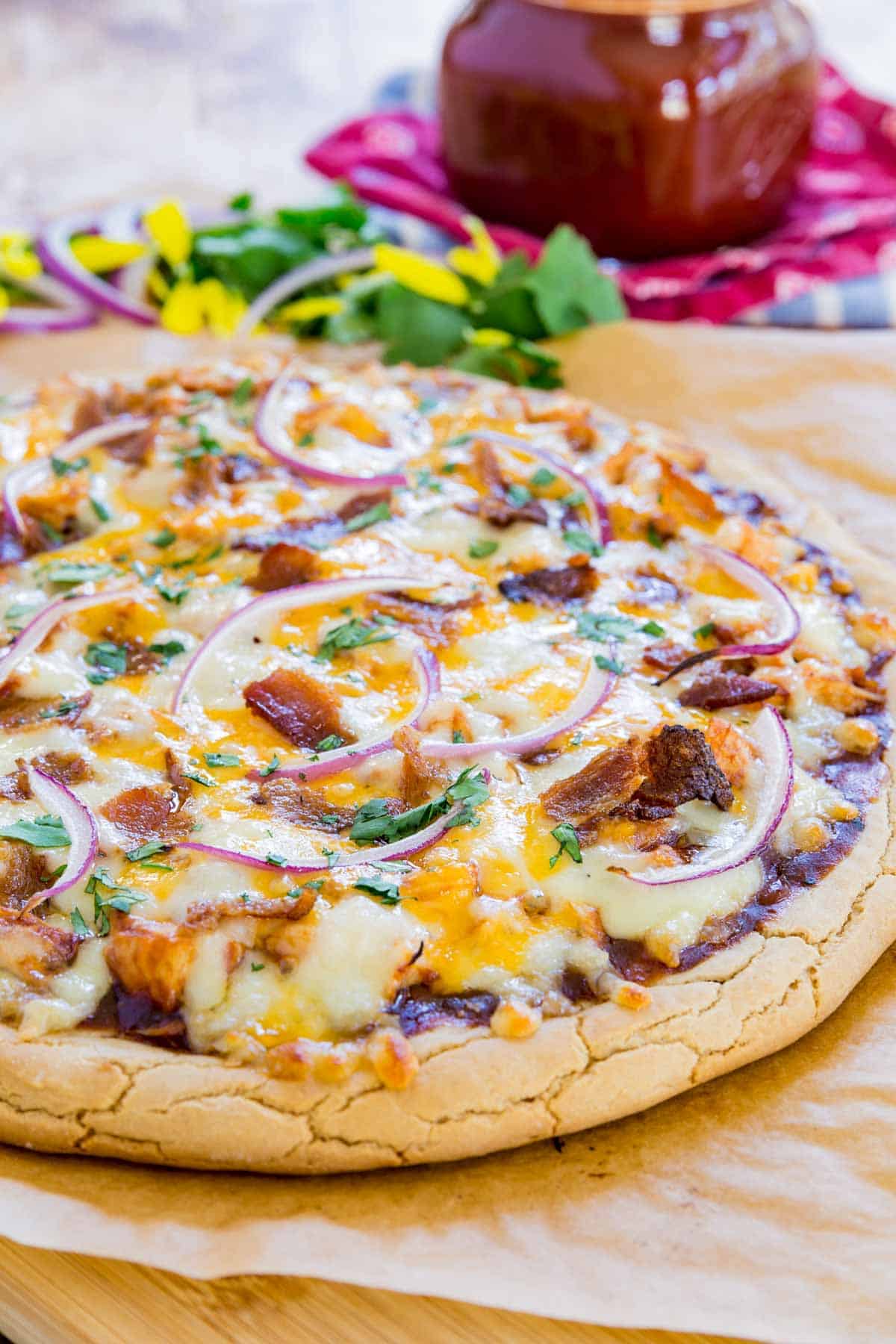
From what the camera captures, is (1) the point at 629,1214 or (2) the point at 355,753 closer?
(1) the point at 629,1214

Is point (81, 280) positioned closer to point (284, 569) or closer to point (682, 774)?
point (284, 569)

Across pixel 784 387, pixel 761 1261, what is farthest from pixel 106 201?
pixel 761 1261

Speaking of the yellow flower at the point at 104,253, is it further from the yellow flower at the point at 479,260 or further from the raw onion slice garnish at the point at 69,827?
the raw onion slice garnish at the point at 69,827

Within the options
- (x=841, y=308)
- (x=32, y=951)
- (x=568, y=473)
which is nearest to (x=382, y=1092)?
(x=32, y=951)

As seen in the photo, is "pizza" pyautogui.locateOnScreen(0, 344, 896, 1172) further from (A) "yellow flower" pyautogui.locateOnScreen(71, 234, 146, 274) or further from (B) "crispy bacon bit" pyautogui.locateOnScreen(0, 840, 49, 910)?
(A) "yellow flower" pyautogui.locateOnScreen(71, 234, 146, 274)

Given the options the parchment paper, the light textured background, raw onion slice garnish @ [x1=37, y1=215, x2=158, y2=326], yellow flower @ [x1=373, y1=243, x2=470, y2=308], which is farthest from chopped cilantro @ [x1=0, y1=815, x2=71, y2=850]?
the light textured background

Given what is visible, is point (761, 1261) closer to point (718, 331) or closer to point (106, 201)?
point (718, 331)
